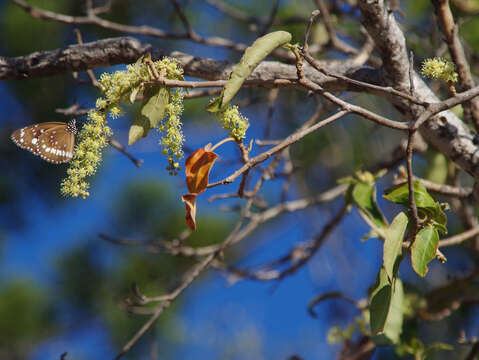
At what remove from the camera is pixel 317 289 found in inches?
132

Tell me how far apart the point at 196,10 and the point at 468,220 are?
3.55 metres

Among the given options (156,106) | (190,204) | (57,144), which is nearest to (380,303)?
(190,204)

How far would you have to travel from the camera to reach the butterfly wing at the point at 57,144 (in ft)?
3.58

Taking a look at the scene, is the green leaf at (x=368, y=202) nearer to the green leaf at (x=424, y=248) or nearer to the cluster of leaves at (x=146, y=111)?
the green leaf at (x=424, y=248)

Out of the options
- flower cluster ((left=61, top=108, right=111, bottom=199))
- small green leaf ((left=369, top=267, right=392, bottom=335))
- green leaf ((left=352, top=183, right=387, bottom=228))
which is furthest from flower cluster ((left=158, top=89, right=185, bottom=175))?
green leaf ((left=352, top=183, right=387, bottom=228))

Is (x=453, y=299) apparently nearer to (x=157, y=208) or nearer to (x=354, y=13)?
(x=354, y=13)

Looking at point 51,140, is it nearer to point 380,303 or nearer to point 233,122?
point 233,122

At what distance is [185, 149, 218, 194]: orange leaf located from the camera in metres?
0.83

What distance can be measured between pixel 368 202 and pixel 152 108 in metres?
0.70

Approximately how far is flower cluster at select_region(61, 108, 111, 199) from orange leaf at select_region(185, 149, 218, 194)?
17cm

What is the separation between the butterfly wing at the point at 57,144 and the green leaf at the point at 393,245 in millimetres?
689

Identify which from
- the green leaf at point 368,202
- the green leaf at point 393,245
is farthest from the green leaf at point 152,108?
the green leaf at point 368,202

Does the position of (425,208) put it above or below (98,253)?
above

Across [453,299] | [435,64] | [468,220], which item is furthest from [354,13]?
[435,64]
